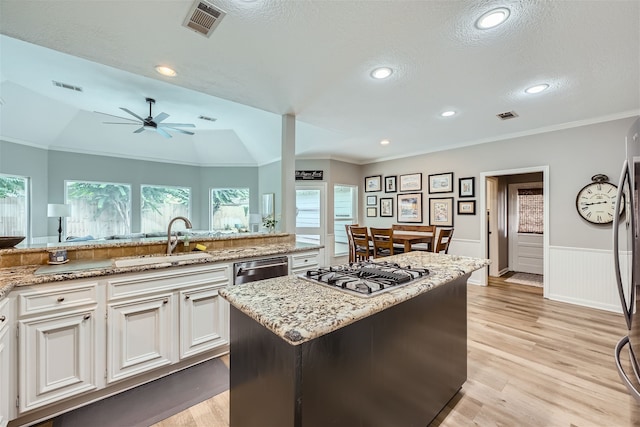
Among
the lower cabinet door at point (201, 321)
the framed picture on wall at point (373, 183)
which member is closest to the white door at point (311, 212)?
the framed picture on wall at point (373, 183)

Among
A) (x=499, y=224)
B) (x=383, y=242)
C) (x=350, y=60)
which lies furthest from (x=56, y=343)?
(x=499, y=224)

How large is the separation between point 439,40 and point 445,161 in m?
3.42

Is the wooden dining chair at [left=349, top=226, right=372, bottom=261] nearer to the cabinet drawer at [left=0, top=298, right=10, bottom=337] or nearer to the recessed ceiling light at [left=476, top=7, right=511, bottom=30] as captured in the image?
the recessed ceiling light at [left=476, top=7, right=511, bottom=30]

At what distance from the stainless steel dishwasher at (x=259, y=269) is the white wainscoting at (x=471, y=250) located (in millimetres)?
3465

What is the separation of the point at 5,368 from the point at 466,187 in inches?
216

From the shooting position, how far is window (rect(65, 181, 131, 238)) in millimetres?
5770

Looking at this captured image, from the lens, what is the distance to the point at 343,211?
20.6 feet

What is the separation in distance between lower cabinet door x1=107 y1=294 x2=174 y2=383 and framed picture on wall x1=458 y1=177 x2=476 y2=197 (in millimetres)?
4649

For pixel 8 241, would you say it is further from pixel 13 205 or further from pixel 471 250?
pixel 471 250

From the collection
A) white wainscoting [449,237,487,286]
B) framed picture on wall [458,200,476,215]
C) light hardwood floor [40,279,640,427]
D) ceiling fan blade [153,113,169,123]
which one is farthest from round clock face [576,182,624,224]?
ceiling fan blade [153,113,169,123]

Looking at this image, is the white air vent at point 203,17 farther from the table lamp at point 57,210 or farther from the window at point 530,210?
the window at point 530,210

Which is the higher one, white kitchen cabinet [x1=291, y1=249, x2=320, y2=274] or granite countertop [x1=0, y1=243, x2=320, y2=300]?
granite countertop [x1=0, y1=243, x2=320, y2=300]

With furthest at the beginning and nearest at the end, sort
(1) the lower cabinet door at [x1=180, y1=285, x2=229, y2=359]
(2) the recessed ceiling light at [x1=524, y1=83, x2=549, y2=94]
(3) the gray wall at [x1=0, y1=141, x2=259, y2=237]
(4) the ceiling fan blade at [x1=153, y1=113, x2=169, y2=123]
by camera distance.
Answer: (3) the gray wall at [x1=0, y1=141, x2=259, y2=237]
(4) the ceiling fan blade at [x1=153, y1=113, x2=169, y2=123]
(2) the recessed ceiling light at [x1=524, y1=83, x2=549, y2=94]
(1) the lower cabinet door at [x1=180, y1=285, x2=229, y2=359]

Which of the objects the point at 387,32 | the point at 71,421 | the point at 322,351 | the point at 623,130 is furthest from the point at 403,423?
the point at 623,130
